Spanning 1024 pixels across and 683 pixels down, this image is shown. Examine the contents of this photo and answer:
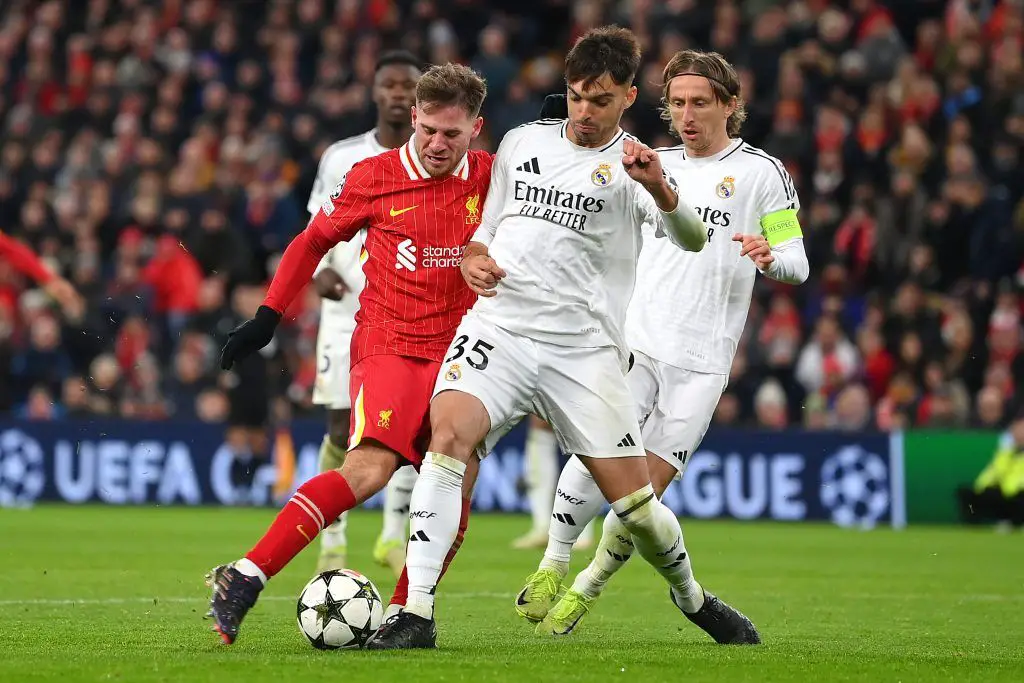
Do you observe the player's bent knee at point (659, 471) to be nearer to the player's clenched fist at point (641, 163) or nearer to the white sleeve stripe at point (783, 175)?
the white sleeve stripe at point (783, 175)

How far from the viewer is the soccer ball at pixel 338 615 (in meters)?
6.49

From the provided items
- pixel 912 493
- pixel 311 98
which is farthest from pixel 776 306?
pixel 311 98

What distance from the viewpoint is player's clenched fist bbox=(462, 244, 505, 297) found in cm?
654

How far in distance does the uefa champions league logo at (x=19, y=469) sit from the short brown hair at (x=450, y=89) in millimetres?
12620

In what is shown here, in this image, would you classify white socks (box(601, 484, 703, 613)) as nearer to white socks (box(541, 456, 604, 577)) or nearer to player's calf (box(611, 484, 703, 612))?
player's calf (box(611, 484, 703, 612))

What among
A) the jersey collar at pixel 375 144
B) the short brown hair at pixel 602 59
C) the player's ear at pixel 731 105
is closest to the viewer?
the short brown hair at pixel 602 59

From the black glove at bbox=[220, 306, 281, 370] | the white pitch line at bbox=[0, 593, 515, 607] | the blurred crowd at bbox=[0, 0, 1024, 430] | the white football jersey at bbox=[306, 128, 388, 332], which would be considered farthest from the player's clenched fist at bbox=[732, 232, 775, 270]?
the blurred crowd at bbox=[0, 0, 1024, 430]

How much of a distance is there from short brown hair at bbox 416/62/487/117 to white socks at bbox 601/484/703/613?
5.78 feet

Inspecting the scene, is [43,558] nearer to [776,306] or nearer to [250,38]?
[776,306]

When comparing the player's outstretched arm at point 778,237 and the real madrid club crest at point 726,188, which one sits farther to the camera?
the real madrid club crest at point 726,188

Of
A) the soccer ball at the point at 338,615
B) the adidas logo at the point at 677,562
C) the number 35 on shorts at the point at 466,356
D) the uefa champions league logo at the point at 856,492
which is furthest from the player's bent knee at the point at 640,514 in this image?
the uefa champions league logo at the point at 856,492

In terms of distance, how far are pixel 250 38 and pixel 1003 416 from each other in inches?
473

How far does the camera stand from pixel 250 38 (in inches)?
914

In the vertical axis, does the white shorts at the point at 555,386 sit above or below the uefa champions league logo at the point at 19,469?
above
